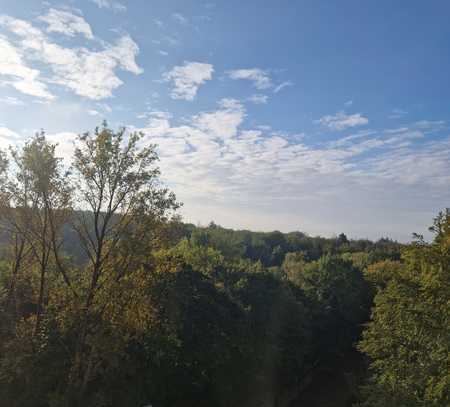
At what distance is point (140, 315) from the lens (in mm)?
11539

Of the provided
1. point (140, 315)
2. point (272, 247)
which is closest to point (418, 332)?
point (140, 315)

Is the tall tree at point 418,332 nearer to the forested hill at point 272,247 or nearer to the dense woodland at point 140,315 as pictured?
the dense woodland at point 140,315

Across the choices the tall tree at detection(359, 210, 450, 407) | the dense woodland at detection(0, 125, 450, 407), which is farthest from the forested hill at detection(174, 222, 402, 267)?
the tall tree at detection(359, 210, 450, 407)

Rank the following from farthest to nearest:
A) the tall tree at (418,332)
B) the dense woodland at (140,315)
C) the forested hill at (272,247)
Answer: the forested hill at (272,247) < the tall tree at (418,332) < the dense woodland at (140,315)

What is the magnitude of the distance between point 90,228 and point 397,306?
15.5 metres

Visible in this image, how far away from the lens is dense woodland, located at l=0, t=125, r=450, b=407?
11531 mm

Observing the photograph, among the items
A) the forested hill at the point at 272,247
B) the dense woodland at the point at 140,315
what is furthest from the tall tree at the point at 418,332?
the forested hill at the point at 272,247

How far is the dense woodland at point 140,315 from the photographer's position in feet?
37.8

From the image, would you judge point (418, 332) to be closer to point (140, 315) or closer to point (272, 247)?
point (140, 315)

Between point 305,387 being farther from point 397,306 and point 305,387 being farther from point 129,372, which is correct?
point 129,372

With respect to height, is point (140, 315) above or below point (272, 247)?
below

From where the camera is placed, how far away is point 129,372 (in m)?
16.0

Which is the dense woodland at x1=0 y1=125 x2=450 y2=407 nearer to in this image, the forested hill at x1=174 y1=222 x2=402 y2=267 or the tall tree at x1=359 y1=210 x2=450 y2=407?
the tall tree at x1=359 y1=210 x2=450 y2=407

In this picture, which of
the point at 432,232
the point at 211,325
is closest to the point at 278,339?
the point at 211,325
